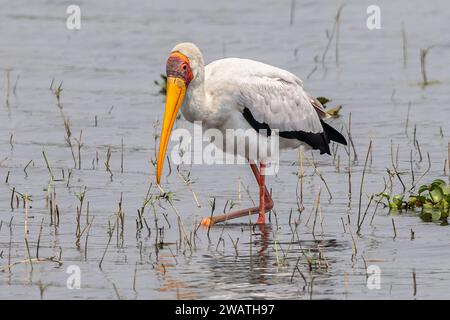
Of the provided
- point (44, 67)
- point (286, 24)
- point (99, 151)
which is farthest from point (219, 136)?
point (286, 24)

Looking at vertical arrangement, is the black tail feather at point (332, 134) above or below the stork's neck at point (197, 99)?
below

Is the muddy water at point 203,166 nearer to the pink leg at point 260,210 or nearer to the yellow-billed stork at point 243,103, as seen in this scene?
the pink leg at point 260,210

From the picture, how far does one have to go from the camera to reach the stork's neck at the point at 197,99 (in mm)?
9578

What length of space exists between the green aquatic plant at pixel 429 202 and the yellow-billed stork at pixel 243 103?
36.2 inches

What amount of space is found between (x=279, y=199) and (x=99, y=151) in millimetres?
2084

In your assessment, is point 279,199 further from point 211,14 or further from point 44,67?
point 211,14

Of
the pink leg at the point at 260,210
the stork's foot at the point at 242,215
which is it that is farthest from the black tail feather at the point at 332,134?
the stork's foot at the point at 242,215

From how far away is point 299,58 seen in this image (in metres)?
16.5

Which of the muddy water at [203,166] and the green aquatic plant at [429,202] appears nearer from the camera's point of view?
the muddy water at [203,166]

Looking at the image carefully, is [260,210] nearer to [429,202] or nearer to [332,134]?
[429,202]

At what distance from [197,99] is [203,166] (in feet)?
6.02

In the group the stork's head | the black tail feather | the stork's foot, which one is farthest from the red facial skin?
A: the black tail feather

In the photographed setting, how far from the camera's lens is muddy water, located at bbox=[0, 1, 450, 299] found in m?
8.08

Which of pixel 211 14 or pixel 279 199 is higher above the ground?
pixel 211 14
